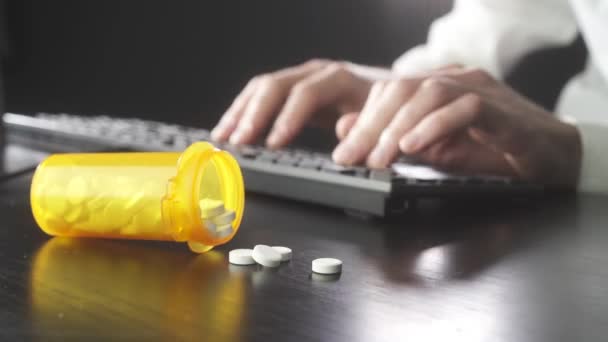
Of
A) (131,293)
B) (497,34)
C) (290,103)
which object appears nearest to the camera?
(131,293)

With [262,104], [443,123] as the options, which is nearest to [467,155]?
[443,123]

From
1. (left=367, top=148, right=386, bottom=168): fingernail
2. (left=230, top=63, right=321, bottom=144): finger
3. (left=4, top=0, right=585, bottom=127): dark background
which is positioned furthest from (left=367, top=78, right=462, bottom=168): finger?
(left=4, top=0, right=585, bottom=127): dark background

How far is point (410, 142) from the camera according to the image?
2.27 ft

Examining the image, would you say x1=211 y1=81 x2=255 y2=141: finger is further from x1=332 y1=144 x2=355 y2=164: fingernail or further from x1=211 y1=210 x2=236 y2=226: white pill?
x1=211 y1=210 x2=236 y2=226: white pill

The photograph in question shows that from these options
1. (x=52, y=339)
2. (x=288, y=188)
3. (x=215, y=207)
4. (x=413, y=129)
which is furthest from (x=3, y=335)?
(x=413, y=129)

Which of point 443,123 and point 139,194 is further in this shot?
point 443,123

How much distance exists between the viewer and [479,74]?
890mm

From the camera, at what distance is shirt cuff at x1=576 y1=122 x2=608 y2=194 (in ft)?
2.96

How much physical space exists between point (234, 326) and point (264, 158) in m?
0.38

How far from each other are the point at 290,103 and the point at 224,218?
545 millimetres

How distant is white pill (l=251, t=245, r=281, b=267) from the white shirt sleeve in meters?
0.94

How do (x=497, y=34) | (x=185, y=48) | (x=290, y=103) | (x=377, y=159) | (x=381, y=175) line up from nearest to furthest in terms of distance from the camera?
(x=381, y=175)
(x=377, y=159)
(x=290, y=103)
(x=497, y=34)
(x=185, y=48)

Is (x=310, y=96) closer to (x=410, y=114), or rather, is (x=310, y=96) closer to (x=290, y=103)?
(x=290, y=103)

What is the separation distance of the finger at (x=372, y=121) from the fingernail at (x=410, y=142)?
45 millimetres
